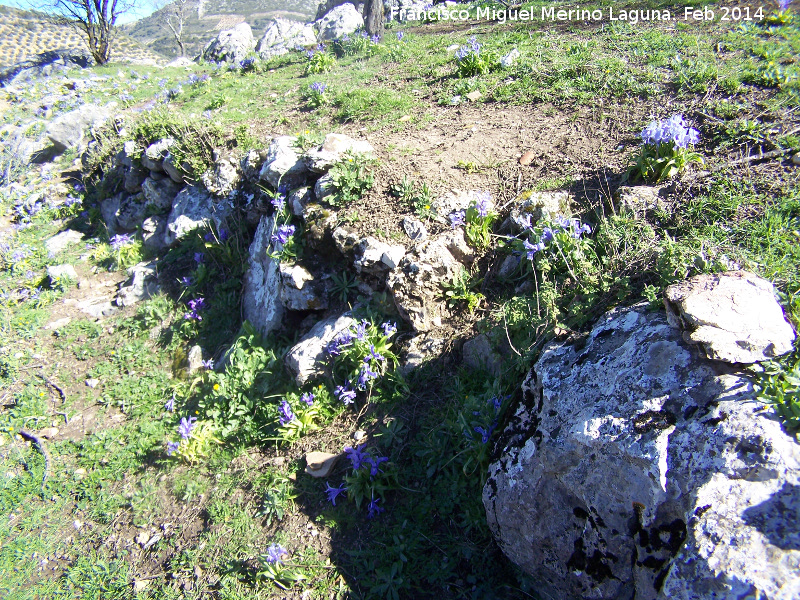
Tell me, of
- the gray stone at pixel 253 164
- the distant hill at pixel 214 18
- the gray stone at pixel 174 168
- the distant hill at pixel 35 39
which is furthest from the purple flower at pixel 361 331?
the distant hill at pixel 214 18

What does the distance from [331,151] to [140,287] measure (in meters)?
3.51

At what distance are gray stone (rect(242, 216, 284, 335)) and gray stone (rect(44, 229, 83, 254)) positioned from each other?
14.9ft

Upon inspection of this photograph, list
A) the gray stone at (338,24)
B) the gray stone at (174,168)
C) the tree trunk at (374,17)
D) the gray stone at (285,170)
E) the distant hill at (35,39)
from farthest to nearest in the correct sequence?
the distant hill at (35,39) < the gray stone at (338,24) < the tree trunk at (374,17) < the gray stone at (174,168) < the gray stone at (285,170)

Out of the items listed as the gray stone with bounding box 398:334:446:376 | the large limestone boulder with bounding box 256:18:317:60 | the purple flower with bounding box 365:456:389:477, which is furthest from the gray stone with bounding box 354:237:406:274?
the large limestone boulder with bounding box 256:18:317:60

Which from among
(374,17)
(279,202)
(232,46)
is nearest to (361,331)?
(279,202)

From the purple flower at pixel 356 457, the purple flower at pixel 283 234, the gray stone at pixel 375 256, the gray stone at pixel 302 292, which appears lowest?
the purple flower at pixel 356 457

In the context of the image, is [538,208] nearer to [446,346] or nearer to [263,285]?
[446,346]

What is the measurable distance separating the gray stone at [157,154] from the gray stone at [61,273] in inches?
80.0

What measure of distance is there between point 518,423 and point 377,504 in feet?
A: 4.26

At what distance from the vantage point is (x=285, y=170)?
564cm

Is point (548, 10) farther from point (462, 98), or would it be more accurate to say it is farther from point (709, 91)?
point (709, 91)

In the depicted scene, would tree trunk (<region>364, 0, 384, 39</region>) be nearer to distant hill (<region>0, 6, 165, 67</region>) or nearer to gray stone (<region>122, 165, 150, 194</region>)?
gray stone (<region>122, 165, 150, 194</region>)

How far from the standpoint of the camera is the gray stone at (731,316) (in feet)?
7.34

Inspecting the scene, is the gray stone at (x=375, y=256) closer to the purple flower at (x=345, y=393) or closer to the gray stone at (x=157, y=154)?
the purple flower at (x=345, y=393)
